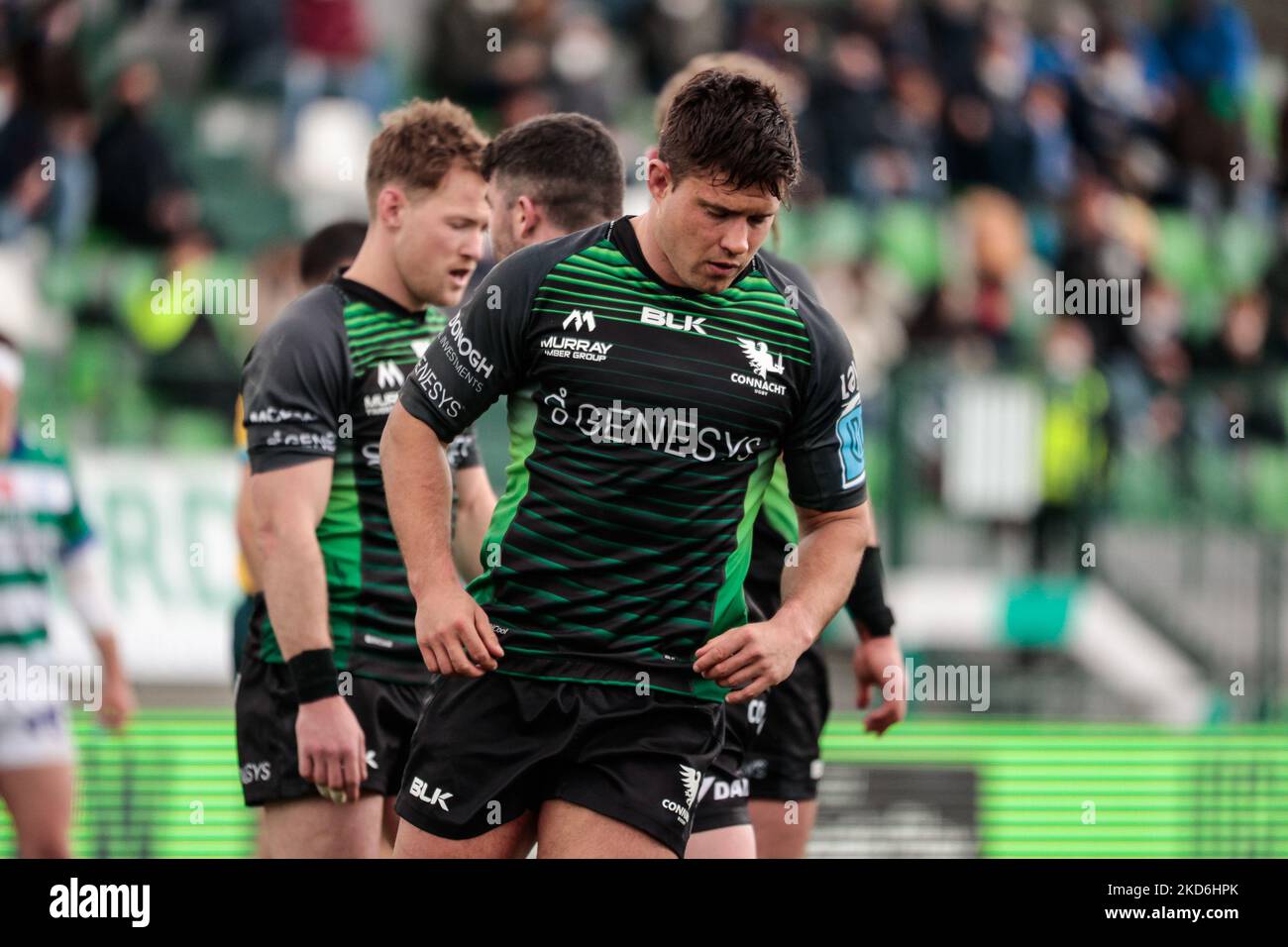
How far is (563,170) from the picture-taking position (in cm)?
517

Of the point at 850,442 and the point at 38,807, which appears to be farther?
the point at 38,807

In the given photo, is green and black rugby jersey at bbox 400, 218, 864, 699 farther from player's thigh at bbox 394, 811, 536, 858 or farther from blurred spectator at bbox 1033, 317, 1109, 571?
blurred spectator at bbox 1033, 317, 1109, 571

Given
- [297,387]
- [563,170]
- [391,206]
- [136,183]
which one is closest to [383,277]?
[391,206]

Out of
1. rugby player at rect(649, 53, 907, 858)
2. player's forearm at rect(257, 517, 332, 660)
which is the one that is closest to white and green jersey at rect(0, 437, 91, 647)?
player's forearm at rect(257, 517, 332, 660)

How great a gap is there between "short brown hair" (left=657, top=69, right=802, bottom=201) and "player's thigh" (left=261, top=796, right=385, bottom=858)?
195 cm

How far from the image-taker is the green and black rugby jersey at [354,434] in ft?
16.7

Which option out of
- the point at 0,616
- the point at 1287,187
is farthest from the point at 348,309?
the point at 1287,187

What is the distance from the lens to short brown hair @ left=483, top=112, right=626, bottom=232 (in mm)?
5172

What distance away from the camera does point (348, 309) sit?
5.24 metres

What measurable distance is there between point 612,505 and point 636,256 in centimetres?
57

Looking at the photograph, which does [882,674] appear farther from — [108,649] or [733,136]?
[108,649]

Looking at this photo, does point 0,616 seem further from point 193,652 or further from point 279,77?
point 279,77

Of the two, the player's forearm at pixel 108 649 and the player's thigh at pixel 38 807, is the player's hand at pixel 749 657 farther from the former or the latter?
the player's forearm at pixel 108 649
